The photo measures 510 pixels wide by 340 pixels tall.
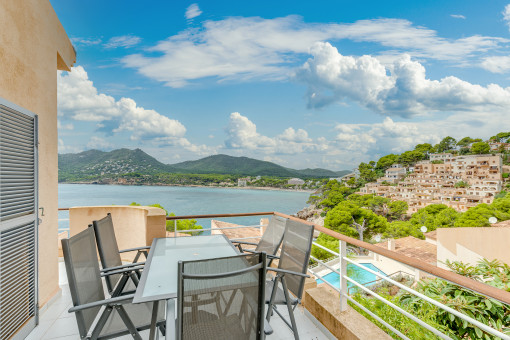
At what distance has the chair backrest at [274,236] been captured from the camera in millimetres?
2557

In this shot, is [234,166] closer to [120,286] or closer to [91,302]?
[120,286]

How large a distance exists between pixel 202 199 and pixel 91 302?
A: 45.7 metres

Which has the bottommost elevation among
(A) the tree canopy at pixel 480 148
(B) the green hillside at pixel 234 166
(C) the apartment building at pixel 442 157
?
(B) the green hillside at pixel 234 166

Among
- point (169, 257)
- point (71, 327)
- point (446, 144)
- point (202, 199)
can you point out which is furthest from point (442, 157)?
point (71, 327)

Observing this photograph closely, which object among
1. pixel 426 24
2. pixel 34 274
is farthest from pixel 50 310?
pixel 426 24

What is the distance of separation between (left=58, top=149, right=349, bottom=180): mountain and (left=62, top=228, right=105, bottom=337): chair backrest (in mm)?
11837

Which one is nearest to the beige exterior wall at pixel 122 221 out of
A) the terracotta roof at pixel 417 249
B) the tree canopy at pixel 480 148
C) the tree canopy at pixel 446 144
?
the terracotta roof at pixel 417 249

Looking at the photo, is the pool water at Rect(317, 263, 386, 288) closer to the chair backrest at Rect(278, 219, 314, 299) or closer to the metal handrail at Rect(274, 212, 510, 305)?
the chair backrest at Rect(278, 219, 314, 299)

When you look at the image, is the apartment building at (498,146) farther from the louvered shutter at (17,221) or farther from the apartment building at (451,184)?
the louvered shutter at (17,221)

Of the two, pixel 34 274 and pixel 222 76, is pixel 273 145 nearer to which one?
pixel 222 76

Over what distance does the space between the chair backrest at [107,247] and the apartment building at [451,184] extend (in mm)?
46903

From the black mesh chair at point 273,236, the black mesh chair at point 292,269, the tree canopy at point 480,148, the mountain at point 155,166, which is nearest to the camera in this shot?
Result: the black mesh chair at point 292,269

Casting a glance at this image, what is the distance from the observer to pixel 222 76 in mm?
50375

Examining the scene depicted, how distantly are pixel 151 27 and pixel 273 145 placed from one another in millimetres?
28279
